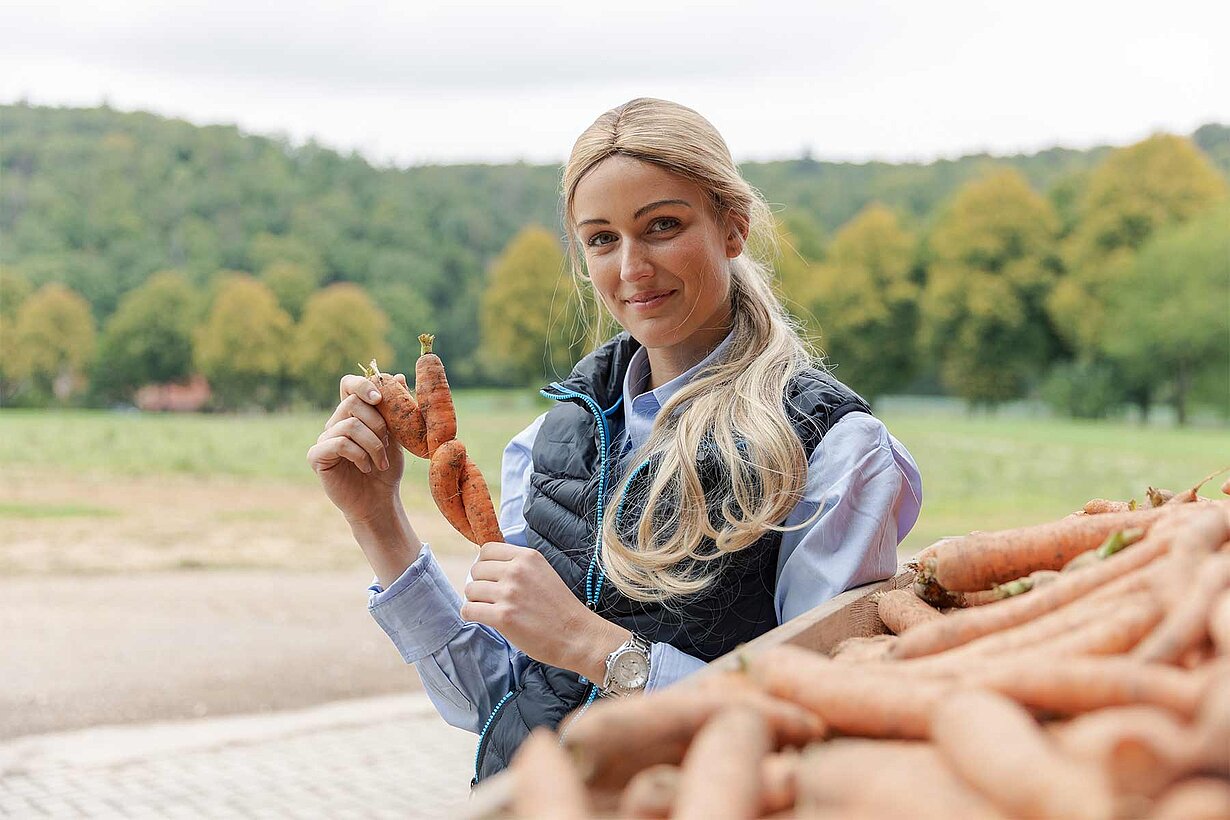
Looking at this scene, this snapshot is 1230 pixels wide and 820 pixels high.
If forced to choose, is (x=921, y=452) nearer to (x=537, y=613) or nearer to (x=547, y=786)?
(x=537, y=613)

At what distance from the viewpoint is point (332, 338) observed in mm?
35250

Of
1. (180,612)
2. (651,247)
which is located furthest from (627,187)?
(180,612)

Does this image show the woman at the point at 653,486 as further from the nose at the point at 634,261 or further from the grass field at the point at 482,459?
the grass field at the point at 482,459

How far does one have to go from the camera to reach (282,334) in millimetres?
36000

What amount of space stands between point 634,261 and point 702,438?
35 centimetres

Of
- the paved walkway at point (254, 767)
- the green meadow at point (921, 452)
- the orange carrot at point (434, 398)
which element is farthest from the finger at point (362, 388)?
the green meadow at point (921, 452)

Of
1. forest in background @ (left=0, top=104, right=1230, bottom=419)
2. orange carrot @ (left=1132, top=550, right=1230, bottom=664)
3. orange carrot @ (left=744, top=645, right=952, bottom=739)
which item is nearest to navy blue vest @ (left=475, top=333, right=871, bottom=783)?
orange carrot @ (left=744, top=645, right=952, bottom=739)

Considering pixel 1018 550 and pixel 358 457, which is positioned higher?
pixel 358 457

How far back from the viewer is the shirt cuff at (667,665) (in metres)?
1.90

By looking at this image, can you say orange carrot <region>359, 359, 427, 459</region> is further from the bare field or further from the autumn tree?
the autumn tree

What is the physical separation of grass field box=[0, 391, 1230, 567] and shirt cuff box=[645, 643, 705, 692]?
45.7 ft

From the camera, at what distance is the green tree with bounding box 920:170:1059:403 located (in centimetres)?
3634

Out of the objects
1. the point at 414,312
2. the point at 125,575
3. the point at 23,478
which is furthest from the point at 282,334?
the point at 125,575

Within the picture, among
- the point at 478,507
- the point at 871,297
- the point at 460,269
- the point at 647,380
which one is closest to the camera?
the point at 478,507
